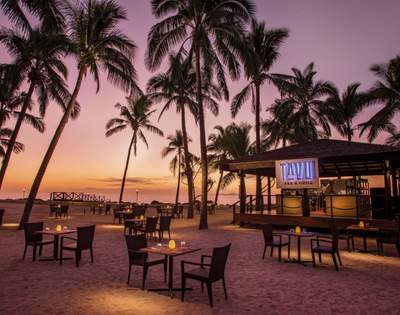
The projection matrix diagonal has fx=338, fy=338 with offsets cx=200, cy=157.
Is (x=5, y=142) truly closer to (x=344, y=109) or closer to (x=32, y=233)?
(x=32, y=233)

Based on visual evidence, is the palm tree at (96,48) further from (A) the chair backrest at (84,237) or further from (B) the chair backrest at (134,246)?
(B) the chair backrest at (134,246)

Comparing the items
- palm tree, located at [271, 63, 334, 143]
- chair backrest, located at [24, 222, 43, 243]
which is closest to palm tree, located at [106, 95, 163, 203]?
palm tree, located at [271, 63, 334, 143]

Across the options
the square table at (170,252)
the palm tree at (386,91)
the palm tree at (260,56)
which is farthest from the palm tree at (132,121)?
the square table at (170,252)

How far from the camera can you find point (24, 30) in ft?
45.5

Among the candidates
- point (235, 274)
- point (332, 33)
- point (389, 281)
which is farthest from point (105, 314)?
point (332, 33)

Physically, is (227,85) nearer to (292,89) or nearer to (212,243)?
(292,89)

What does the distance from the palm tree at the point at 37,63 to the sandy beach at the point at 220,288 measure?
10.0m

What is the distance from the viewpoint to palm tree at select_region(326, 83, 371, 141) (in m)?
27.6

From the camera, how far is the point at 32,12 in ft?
42.5

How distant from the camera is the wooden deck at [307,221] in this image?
12.9 metres

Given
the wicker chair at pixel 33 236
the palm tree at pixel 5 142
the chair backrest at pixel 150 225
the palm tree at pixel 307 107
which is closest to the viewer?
the wicker chair at pixel 33 236

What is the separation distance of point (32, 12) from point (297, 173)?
1265 centimetres

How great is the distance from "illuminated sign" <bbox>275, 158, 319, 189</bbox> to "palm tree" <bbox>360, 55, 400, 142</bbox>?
11.8m

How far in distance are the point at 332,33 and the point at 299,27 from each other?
5.54 ft
